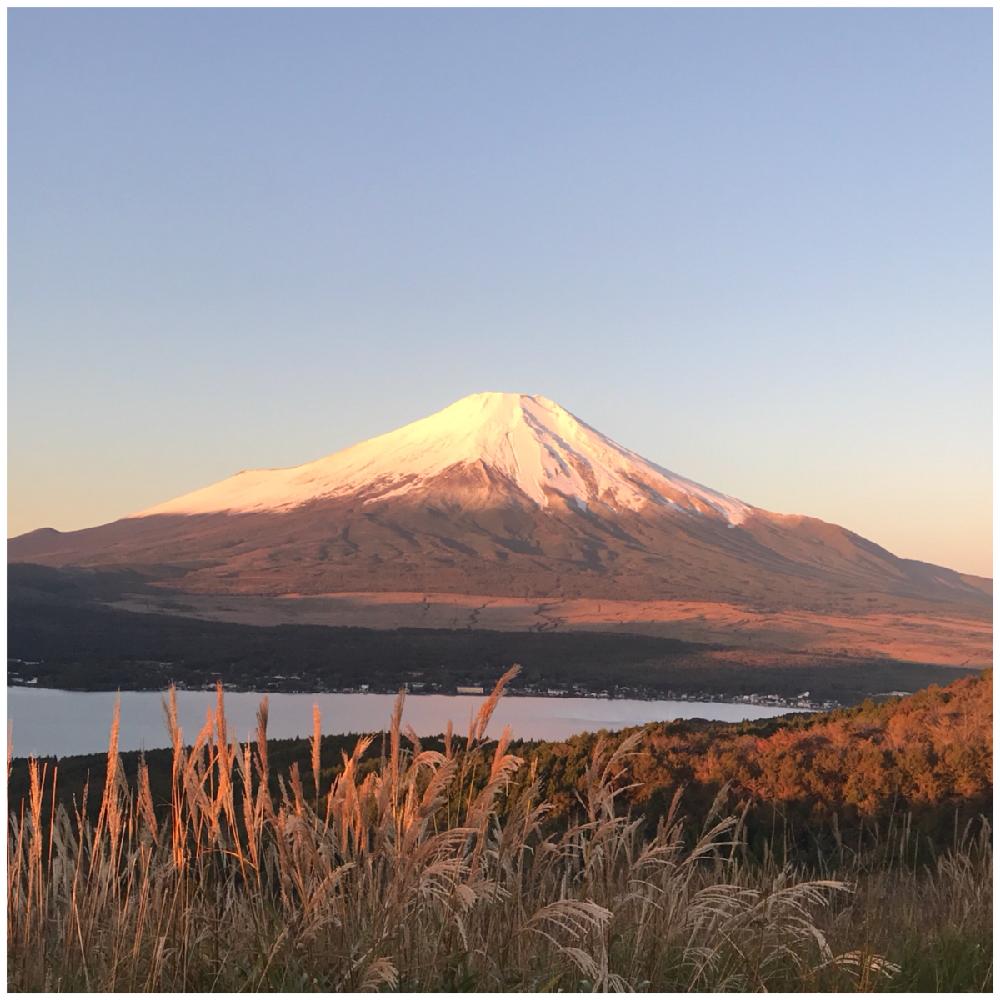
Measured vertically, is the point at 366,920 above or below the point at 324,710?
above

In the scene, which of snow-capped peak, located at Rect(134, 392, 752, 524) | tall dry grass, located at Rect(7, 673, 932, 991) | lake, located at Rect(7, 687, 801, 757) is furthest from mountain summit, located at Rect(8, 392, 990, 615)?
tall dry grass, located at Rect(7, 673, 932, 991)

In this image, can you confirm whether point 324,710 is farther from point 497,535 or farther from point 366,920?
point 497,535

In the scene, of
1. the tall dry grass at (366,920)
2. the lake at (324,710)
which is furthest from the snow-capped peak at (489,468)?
the tall dry grass at (366,920)

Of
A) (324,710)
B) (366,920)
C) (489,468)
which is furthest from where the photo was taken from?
(489,468)

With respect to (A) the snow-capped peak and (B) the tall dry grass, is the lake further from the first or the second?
(A) the snow-capped peak

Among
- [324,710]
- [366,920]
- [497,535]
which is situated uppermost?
[497,535]

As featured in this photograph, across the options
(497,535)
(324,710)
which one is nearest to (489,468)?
(497,535)
